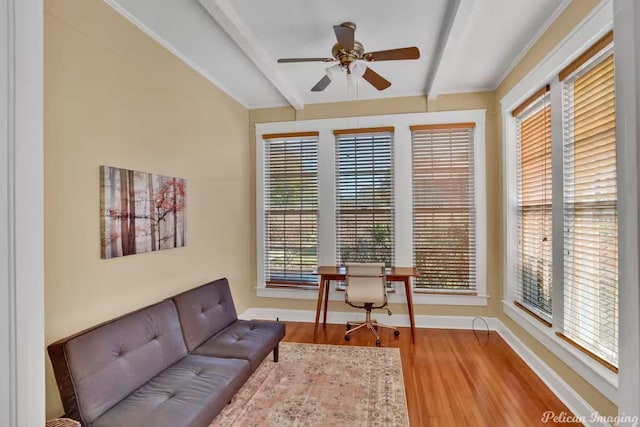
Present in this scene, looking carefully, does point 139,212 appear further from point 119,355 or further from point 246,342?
point 246,342

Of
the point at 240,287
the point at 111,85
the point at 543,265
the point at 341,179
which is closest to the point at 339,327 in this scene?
the point at 240,287

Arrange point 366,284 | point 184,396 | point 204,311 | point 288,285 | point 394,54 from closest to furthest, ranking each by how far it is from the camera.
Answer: point 184,396, point 394,54, point 204,311, point 366,284, point 288,285

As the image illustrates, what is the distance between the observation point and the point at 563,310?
241 cm

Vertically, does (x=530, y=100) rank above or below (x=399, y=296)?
above

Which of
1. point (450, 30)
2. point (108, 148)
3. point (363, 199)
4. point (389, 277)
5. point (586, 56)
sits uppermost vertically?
point (450, 30)

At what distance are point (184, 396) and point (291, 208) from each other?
2.79 meters

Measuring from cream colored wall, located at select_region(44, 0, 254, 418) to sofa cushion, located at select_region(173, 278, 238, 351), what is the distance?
0.28 meters

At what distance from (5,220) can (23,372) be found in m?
0.39

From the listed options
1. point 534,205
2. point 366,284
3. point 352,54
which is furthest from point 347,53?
point 366,284

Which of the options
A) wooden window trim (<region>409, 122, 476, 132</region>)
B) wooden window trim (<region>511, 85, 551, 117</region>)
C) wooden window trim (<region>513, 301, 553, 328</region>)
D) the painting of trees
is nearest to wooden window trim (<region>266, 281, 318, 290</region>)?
the painting of trees

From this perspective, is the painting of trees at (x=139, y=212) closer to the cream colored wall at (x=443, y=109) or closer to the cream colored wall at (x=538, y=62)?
the cream colored wall at (x=443, y=109)

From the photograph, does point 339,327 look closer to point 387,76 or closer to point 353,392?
point 353,392

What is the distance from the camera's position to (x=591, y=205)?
6.81 feet

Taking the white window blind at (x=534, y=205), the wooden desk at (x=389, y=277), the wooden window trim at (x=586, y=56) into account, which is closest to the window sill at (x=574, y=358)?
the white window blind at (x=534, y=205)
